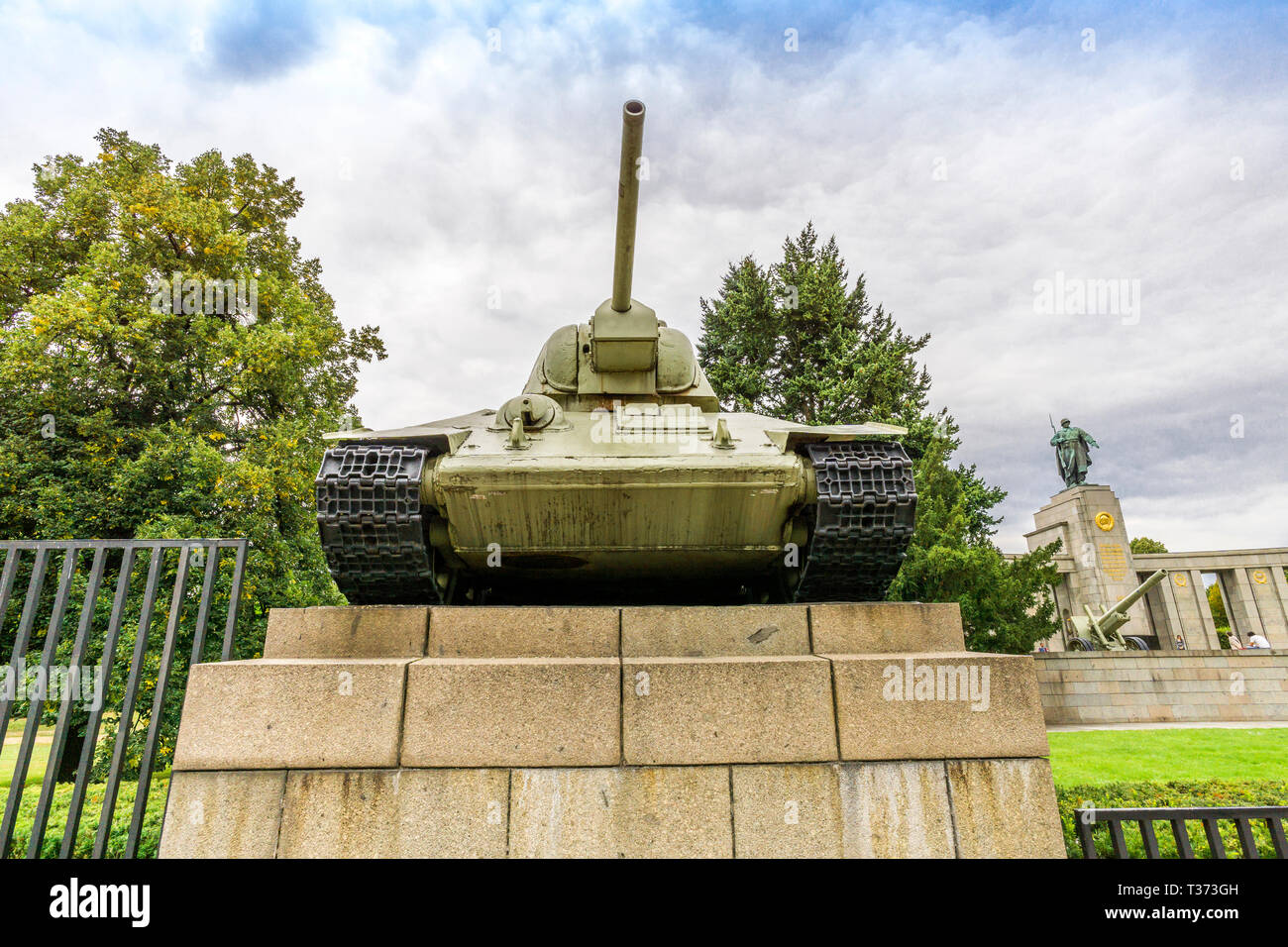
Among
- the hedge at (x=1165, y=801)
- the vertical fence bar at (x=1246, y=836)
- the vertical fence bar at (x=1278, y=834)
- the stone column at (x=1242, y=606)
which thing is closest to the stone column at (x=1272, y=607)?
the stone column at (x=1242, y=606)

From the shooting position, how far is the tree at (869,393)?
55.0ft

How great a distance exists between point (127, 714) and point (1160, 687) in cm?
2091

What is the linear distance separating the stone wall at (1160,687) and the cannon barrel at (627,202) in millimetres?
16557

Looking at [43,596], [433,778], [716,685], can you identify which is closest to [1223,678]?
[716,685]

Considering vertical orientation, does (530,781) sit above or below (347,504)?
below

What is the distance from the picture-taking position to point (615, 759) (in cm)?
359

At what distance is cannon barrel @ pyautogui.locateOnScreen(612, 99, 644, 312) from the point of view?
4.20m

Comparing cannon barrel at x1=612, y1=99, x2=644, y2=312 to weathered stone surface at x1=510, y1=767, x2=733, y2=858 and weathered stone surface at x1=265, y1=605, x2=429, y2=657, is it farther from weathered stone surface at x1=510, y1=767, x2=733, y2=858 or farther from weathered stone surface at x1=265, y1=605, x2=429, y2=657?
weathered stone surface at x1=510, y1=767, x2=733, y2=858

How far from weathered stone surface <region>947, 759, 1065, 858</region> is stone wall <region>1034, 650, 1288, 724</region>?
15.7 m

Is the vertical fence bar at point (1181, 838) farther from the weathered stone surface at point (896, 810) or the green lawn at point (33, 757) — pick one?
the green lawn at point (33, 757)

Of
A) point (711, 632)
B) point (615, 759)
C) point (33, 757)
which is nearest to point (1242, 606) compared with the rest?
point (711, 632)
